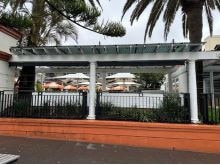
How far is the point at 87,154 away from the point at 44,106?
335 centimetres

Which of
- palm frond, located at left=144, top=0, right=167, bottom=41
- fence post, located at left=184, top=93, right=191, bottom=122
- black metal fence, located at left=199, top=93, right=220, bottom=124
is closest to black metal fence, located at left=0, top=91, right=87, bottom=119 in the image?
fence post, located at left=184, top=93, right=191, bottom=122

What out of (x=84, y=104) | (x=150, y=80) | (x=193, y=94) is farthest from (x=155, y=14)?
(x=150, y=80)

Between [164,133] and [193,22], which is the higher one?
[193,22]

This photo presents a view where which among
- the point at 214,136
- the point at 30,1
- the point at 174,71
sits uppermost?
the point at 30,1

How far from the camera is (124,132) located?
29.1ft

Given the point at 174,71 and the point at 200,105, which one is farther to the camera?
the point at 174,71

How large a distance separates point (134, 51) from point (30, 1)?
6537 mm

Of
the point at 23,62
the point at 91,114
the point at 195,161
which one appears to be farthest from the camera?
the point at 23,62

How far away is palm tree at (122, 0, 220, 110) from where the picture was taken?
11.1m

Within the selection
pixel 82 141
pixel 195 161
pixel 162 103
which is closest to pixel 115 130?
pixel 82 141

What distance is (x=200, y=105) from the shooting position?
31.8 feet

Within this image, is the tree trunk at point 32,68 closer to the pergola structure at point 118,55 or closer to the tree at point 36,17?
the tree at point 36,17

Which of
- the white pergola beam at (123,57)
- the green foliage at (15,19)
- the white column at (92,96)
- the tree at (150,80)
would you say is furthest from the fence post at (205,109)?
the tree at (150,80)

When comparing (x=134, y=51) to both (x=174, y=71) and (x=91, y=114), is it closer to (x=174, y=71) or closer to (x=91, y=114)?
(x=91, y=114)
